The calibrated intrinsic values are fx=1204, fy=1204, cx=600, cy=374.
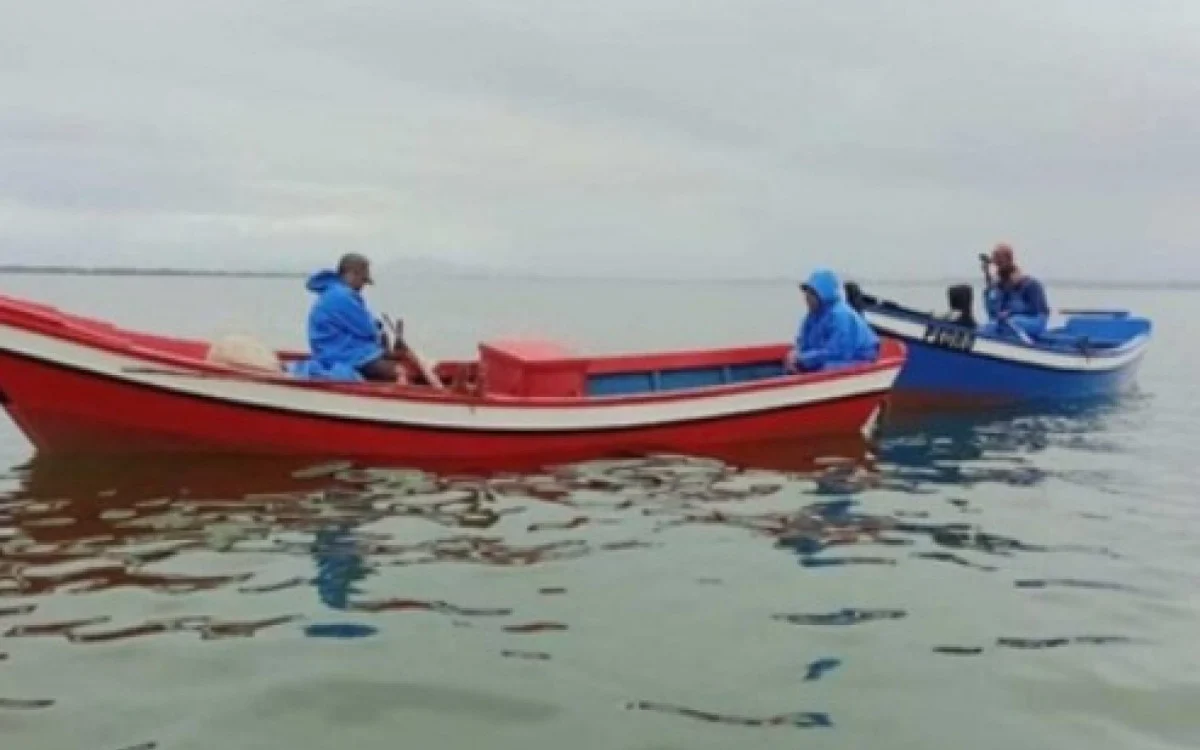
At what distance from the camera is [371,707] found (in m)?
5.65

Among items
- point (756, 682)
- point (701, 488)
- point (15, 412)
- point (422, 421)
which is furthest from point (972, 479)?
point (15, 412)

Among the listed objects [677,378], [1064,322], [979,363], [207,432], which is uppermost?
[1064,322]

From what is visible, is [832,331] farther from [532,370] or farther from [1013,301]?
[1013,301]

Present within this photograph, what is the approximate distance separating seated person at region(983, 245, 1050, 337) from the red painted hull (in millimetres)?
A: 8278

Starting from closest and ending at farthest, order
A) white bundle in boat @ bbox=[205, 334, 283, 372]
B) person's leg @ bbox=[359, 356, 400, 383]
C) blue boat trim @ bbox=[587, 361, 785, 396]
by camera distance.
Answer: white bundle in boat @ bbox=[205, 334, 283, 372] → person's leg @ bbox=[359, 356, 400, 383] → blue boat trim @ bbox=[587, 361, 785, 396]

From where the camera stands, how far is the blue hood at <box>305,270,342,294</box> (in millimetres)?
11961

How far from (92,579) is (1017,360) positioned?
1363 cm

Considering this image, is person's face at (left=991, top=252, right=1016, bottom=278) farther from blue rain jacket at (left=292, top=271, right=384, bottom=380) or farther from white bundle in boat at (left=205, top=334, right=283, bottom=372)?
white bundle in boat at (left=205, top=334, right=283, bottom=372)

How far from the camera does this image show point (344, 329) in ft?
39.6

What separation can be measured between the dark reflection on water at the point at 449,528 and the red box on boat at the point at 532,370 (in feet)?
3.54

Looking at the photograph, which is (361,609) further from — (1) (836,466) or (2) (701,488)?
(1) (836,466)

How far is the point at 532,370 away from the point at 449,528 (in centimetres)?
362

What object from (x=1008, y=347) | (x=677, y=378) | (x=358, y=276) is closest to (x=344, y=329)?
(x=358, y=276)

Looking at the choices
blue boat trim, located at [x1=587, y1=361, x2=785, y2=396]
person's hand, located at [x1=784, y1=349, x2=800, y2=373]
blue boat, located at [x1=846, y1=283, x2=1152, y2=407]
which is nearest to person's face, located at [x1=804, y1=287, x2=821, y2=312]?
person's hand, located at [x1=784, y1=349, x2=800, y2=373]
